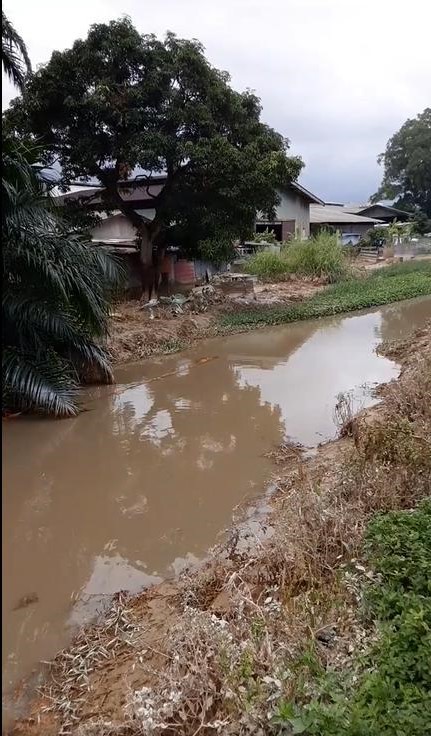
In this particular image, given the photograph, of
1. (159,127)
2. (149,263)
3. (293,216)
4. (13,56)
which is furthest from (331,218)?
(13,56)

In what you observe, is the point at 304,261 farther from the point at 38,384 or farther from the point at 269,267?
the point at 38,384

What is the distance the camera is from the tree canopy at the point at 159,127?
12414 millimetres

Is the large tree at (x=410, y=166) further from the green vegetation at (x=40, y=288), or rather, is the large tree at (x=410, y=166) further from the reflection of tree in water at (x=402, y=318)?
the green vegetation at (x=40, y=288)

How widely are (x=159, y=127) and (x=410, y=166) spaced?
31665 millimetres

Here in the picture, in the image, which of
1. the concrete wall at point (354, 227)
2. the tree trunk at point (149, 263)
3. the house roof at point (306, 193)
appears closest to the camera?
the tree trunk at point (149, 263)

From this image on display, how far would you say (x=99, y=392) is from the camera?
9398mm

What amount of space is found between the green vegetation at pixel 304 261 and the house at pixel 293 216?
4.42 meters

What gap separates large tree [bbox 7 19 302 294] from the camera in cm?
1241

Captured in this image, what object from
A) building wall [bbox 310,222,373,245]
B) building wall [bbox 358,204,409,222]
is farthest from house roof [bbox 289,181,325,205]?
building wall [bbox 358,204,409,222]

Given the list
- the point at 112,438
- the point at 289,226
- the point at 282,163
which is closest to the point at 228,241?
the point at 282,163

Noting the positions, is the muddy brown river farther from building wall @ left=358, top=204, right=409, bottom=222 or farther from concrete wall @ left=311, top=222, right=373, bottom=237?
building wall @ left=358, top=204, right=409, bottom=222

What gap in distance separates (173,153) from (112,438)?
8048 mm

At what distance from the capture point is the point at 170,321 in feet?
45.6

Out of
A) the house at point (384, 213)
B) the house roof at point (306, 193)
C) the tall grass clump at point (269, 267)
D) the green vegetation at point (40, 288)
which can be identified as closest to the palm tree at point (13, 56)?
the green vegetation at point (40, 288)
